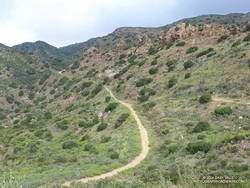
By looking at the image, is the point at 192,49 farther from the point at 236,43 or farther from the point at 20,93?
the point at 20,93

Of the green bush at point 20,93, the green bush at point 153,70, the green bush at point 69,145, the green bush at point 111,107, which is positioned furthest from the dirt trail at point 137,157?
the green bush at point 20,93

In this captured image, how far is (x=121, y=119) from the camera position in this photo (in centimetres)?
3941

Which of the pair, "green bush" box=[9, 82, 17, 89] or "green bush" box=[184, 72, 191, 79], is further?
"green bush" box=[9, 82, 17, 89]

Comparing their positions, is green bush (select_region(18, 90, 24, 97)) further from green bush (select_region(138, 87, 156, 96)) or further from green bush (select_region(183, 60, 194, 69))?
green bush (select_region(183, 60, 194, 69))

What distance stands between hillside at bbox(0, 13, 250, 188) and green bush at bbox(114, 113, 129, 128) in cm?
16

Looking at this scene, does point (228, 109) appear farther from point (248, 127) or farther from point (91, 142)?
point (91, 142)

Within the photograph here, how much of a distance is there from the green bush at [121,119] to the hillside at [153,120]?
0.16m

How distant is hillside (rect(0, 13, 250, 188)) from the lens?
18.8 m

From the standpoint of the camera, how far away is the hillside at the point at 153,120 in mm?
18781

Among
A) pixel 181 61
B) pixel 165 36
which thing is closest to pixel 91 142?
pixel 181 61

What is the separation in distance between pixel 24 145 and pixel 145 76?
30195 mm

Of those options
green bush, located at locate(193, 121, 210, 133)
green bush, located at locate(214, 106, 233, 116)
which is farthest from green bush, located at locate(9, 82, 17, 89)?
green bush, located at locate(193, 121, 210, 133)

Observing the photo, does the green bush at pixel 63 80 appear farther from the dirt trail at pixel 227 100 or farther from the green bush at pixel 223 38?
the dirt trail at pixel 227 100

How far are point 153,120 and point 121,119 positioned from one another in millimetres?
5077
